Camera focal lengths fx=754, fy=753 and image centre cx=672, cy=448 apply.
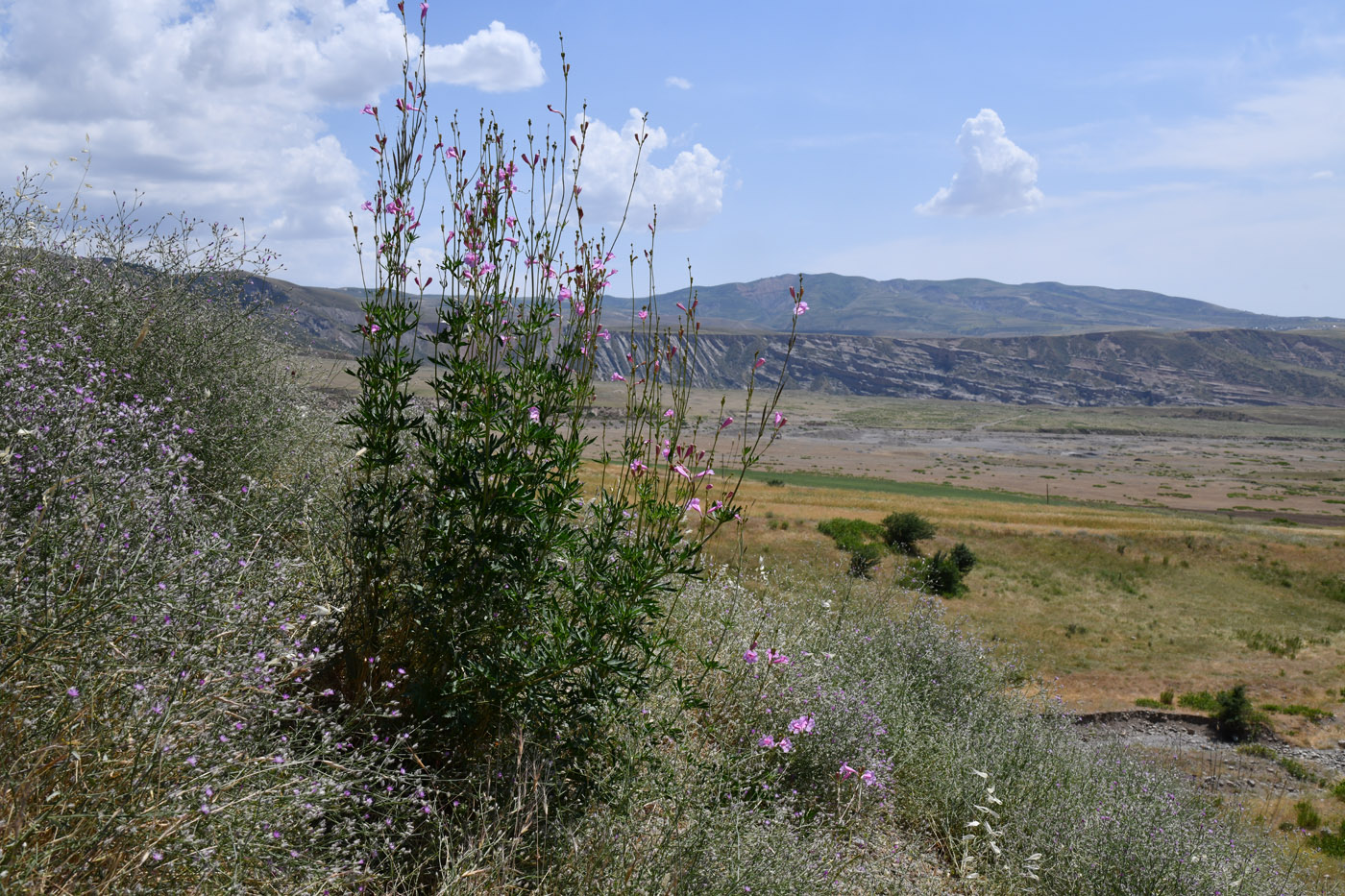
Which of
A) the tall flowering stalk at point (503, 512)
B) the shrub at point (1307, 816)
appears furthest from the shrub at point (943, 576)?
the tall flowering stalk at point (503, 512)

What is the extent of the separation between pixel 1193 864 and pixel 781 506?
1335 inches

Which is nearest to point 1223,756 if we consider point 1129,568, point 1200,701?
point 1200,701

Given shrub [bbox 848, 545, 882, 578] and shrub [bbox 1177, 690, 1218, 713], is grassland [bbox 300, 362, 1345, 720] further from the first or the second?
shrub [bbox 1177, 690, 1218, 713]

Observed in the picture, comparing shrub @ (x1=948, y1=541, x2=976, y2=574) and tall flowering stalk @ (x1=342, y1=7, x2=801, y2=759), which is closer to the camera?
tall flowering stalk @ (x1=342, y1=7, x2=801, y2=759)

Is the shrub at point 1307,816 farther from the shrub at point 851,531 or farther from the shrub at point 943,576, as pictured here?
the shrub at point 851,531

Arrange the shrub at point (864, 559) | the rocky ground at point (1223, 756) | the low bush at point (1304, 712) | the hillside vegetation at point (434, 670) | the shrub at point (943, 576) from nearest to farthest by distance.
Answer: the hillside vegetation at point (434, 670)
the rocky ground at point (1223, 756)
the low bush at point (1304, 712)
the shrub at point (864, 559)
the shrub at point (943, 576)

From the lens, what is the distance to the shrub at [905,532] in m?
30.8

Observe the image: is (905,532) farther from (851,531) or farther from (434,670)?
(434,670)

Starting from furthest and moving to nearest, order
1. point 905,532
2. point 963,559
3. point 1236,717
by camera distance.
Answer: point 905,532 < point 963,559 < point 1236,717

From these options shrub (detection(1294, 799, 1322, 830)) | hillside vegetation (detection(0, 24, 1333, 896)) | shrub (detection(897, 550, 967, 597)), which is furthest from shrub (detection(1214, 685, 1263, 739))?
hillside vegetation (detection(0, 24, 1333, 896))

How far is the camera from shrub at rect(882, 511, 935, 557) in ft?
101

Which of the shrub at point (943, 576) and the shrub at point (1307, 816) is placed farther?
the shrub at point (943, 576)

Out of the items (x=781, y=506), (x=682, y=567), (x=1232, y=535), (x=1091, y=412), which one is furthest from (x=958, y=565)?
(x=1091, y=412)

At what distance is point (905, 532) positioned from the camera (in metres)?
31.4
